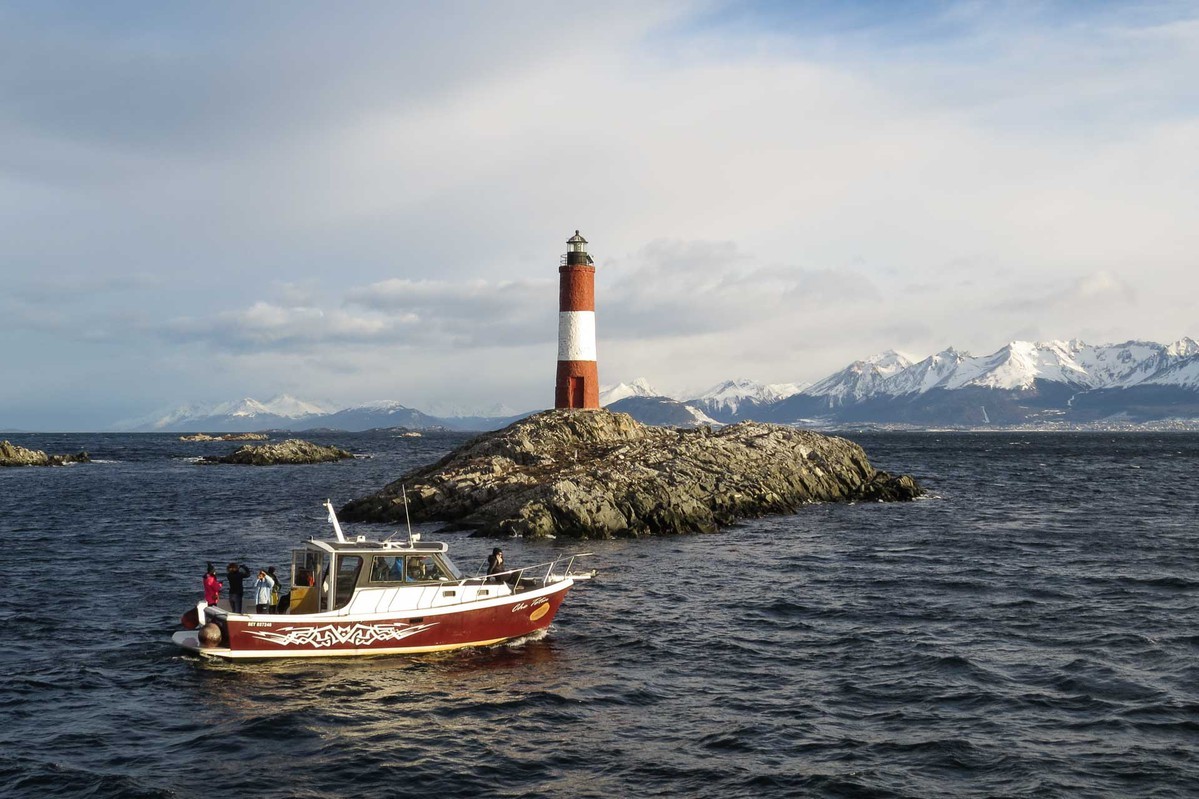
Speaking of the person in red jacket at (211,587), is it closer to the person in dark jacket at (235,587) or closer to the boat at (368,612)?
the person in dark jacket at (235,587)

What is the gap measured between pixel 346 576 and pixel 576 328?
129 ft

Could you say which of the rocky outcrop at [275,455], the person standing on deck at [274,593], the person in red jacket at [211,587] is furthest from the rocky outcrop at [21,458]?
the person standing on deck at [274,593]

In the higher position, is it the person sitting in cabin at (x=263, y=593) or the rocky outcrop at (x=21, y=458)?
the rocky outcrop at (x=21, y=458)

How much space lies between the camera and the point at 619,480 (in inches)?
Answer: 1826

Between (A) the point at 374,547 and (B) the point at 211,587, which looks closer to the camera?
(A) the point at 374,547

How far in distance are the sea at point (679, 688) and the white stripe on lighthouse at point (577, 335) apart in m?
23.6

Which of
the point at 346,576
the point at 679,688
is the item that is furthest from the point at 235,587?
the point at 679,688

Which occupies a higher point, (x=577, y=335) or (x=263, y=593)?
(x=577, y=335)

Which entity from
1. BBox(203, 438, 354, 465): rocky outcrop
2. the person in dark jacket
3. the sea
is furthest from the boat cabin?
BBox(203, 438, 354, 465): rocky outcrop

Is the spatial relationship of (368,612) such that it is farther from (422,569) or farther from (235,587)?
(235,587)

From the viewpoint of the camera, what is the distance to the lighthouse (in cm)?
6125

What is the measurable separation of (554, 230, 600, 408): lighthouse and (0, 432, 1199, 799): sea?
914 inches

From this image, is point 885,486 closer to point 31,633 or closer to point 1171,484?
point 1171,484

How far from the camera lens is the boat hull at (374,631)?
875 inches
